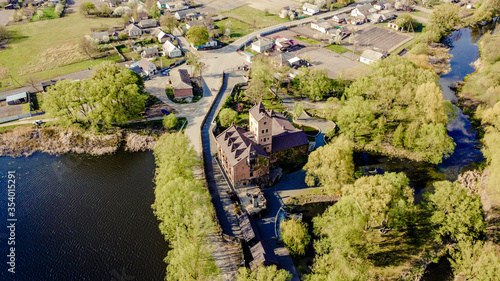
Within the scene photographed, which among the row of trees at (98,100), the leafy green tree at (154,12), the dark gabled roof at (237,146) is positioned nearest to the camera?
the dark gabled roof at (237,146)

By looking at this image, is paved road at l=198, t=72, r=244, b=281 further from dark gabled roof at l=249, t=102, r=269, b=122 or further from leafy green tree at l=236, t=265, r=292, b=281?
dark gabled roof at l=249, t=102, r=269, b=122

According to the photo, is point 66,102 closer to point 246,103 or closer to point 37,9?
point 246,103

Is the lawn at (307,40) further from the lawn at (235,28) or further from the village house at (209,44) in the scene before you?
the village house at (209,44)

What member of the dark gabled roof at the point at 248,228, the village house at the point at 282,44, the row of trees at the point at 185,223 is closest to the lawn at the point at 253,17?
the village house at the point at 282,44

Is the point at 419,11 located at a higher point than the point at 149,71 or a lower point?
higher

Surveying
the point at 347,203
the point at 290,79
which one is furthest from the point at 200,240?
the point at 290,79

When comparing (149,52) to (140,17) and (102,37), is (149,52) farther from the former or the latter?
(140,17)
